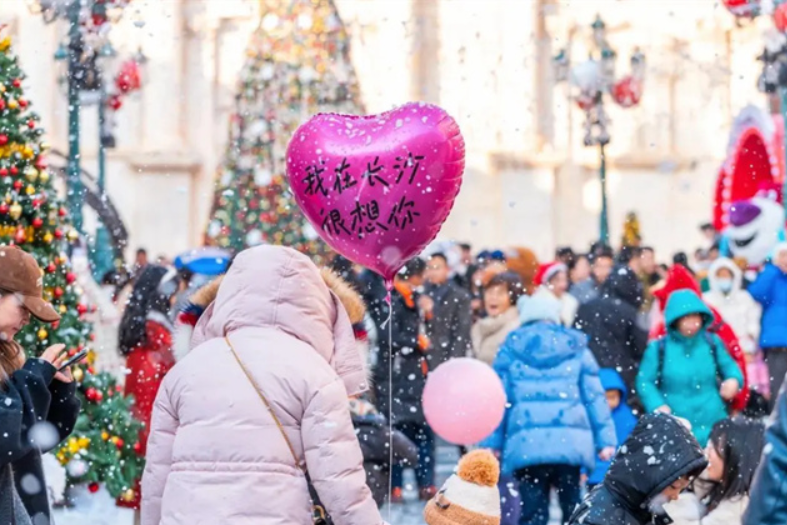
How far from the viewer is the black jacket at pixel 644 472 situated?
3828 millimetres

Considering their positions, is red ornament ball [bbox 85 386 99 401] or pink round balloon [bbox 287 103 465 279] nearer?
pink round balloon [bbox 287 103 465 279]

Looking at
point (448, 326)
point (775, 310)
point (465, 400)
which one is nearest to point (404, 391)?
point (448, 326)

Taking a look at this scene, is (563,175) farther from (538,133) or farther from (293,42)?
(293,42)

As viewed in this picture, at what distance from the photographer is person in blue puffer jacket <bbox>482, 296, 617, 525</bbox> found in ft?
22.1

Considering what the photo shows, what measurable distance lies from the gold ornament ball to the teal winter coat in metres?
3.19

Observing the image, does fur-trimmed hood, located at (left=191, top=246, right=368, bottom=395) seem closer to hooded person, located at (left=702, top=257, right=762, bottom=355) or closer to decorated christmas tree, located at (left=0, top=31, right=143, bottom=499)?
decorated christmas tree, located at (left=0, top=31, right=143, bottom=499)

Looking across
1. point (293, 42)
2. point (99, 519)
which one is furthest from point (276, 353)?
point (293, 42)

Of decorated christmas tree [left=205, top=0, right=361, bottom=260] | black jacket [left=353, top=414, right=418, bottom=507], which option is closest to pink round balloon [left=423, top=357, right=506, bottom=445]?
black jacket [left=353, top=414, right=418, bottom=507]

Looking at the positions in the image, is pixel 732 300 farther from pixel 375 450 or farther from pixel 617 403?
pixel 375 450

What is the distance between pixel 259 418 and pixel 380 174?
2.03 meters

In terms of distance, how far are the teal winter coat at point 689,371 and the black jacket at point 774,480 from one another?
5.02 metres

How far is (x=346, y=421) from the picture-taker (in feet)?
11.8

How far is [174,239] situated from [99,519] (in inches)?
656

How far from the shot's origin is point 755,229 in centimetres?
1288
